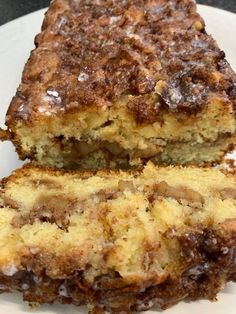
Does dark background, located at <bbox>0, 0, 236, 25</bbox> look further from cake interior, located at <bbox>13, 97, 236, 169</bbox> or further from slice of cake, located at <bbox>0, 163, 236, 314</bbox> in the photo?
slice of cake, located at <bbox>0, 163, 236, 314</bbox>

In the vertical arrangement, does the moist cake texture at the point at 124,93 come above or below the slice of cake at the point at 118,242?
above

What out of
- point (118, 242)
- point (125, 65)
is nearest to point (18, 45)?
point (125, 65)

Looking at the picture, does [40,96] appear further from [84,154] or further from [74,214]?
[74,214]

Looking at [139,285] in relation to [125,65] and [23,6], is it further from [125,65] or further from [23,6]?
[23,6]

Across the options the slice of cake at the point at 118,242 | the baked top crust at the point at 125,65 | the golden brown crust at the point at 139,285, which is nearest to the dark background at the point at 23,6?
the baked top crust at the point at 125,65

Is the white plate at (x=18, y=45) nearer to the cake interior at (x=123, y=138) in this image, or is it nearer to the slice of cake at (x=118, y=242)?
the cake interior at (x=123, y=138)

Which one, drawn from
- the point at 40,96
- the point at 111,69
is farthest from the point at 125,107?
the point at 40,96

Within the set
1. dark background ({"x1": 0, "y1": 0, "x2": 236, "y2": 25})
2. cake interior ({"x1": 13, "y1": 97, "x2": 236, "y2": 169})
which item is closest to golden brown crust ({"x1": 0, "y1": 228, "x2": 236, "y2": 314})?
cake interior ({"x1": 13, "y1": 97, "x2": 236, "y2": 169})
